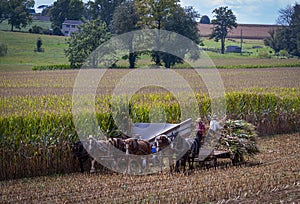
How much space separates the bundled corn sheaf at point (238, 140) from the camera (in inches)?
643

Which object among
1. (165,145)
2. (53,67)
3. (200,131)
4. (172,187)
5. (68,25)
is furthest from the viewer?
(68,25)

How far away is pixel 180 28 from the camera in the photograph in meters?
68.6

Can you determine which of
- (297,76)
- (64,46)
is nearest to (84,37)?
(64,46)

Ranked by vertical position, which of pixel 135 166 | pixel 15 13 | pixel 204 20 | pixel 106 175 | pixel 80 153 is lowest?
pixel 106 175

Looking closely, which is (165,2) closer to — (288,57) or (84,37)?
(84,37)

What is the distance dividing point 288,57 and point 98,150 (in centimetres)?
7505

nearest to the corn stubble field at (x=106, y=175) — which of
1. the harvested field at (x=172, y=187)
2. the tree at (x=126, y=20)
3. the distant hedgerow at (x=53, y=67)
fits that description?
the harvested field at (x=172, y=187)

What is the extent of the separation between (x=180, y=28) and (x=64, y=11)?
4965 cm

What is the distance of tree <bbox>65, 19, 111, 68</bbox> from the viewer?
2490 inches

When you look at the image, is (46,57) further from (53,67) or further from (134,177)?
(134,177)

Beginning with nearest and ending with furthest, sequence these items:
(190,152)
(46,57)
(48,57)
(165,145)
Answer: (190,152) → (165,145) → (46,57) → (48,57)

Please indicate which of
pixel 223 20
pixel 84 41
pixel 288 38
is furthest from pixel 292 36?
pixel 84 41

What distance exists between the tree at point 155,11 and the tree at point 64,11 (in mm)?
43551

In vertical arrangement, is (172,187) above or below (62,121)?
below
